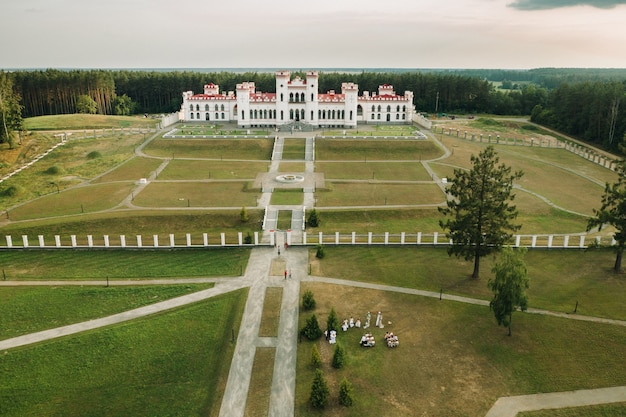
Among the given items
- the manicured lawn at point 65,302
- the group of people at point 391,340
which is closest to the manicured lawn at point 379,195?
the manicured lawn at point 65,302

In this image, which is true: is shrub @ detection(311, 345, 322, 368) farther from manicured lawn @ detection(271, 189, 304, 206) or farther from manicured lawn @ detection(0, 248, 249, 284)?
manicured lawn @ detection(271, 189, 304, 206)

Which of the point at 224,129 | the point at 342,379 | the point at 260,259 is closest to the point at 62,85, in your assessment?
the point at 224,129

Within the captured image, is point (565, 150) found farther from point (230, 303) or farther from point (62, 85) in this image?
point (62, 85)

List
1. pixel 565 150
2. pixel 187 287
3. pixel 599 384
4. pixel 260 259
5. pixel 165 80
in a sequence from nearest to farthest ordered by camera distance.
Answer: pixel 599 384 < pixel 187 287 < pixel 260 259 < pixel 565 150 < pixel 165 80

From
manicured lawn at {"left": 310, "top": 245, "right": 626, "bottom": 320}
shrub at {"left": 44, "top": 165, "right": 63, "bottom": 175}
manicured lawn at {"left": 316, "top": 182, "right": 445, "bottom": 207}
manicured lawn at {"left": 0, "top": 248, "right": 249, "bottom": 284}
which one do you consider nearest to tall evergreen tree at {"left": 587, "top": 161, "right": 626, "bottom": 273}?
manicured lawn at {"left": 310, "top": 245, "right": 626, "bottom": 320}

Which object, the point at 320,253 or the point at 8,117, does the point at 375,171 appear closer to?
the point at 320,253

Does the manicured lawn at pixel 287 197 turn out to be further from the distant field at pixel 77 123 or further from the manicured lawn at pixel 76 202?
the distant field at pixel 77 123

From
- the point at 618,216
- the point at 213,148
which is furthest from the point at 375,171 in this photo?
the point at 618,216
